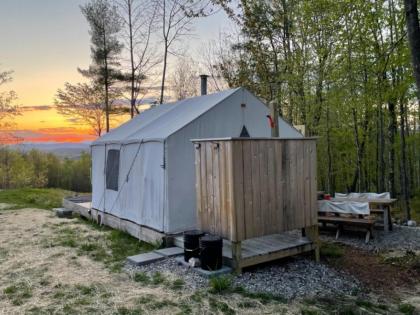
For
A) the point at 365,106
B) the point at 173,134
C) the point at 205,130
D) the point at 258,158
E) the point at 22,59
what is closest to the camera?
the point at 258,158

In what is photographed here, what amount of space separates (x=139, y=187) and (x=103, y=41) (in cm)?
965

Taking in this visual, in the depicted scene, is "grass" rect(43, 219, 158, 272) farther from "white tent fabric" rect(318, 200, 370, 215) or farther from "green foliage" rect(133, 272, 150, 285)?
"white tent fabric" rect(318, 200, 370, 215)

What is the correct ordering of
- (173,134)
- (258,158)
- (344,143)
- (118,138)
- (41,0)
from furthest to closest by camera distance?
(344,143)
(41,0)
(118,138)
(173,134)
(258,158)

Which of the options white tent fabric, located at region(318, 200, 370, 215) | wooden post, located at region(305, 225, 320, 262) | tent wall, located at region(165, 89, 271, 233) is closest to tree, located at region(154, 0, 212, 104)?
tent wall, located at region(165, 89, 271, 233)

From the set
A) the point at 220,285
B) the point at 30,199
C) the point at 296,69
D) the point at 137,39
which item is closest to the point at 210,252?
the point at 220,285

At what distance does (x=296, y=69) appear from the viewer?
10328 millimetres

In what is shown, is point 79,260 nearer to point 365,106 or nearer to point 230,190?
point 230,190

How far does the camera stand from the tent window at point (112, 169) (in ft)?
24.0

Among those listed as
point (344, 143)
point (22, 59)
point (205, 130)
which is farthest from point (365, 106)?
point (22, 59)

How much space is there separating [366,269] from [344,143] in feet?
28.3

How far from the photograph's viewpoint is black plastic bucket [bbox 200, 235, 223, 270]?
4379 mm

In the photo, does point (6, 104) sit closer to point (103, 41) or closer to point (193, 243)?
point (103, 41)

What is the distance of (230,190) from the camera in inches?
Result: 170

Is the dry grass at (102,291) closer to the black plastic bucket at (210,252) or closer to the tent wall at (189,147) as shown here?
the black plastic bucket at (210,252)
